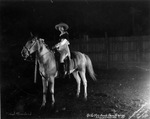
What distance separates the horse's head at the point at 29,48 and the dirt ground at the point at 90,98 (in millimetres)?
404

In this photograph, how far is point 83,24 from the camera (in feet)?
9.15

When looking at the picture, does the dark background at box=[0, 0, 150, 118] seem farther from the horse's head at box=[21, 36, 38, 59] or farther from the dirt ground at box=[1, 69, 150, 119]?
the horse's head at box=[21, 36, 38, 59]

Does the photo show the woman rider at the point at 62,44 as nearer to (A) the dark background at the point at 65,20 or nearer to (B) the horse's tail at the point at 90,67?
(A) the dark background at the point at 65,20

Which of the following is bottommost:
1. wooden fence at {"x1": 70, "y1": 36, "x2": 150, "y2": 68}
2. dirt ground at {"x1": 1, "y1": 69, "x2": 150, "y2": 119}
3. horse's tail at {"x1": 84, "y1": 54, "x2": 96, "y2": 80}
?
dirt ground at {"x1": 1, "y1": 69, "x2": 150, "y2": 119}

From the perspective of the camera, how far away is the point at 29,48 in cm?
257

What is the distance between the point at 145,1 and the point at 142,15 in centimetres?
25

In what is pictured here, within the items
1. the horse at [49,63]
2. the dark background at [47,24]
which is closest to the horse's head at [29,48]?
the horse at [49,63]

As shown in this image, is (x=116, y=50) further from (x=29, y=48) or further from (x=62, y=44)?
(x=29, y=48)

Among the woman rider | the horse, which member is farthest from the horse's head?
the woman rider

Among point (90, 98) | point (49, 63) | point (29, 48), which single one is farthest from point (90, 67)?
point (29, 48)

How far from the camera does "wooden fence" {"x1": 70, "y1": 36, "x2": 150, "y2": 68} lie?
270 centimetres

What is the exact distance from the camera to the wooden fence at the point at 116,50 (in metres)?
2.70

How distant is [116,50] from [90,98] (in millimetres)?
871

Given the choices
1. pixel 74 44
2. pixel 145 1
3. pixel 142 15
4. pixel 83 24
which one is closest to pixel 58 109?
pixel 74 44
